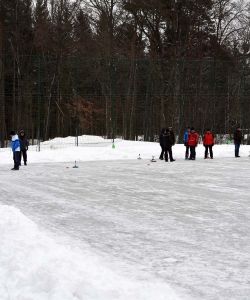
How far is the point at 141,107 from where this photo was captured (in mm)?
38469

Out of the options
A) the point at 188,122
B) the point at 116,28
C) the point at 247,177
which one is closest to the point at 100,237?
the point at 247,177

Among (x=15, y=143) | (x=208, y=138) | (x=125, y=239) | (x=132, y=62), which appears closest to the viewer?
(x=125, y=239)

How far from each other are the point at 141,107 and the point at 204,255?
3220 centimetres

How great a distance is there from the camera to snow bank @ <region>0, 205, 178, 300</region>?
4.63m

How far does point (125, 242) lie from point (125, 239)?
20cm

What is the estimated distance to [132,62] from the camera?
115 feet

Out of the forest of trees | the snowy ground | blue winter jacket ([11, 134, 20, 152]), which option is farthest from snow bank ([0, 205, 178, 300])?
the forest of trees

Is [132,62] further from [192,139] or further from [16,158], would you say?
[16,158]

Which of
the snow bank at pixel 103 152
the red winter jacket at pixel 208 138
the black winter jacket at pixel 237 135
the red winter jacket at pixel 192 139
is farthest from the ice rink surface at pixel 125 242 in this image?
the black winter jacket at pixel 237 135

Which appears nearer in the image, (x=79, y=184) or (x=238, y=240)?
(x=238, y=240)

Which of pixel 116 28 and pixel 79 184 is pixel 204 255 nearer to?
pixel 79 184

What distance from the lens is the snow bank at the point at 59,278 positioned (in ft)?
15.2

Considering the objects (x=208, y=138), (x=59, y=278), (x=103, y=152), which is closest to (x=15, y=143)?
(x=103, y=152)

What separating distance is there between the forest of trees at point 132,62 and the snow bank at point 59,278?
24956 millimetres
